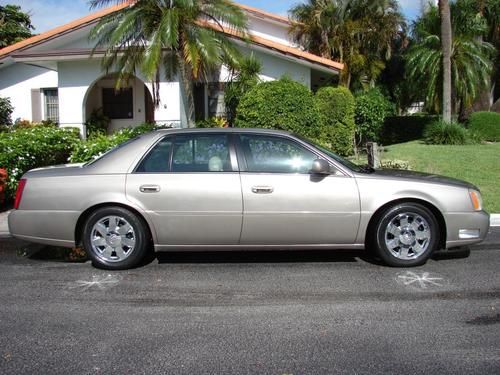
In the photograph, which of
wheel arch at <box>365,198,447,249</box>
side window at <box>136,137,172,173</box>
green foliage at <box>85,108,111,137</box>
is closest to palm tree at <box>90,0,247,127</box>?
green foliage at <box>85,108,111,137</box>

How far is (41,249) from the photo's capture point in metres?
7.17

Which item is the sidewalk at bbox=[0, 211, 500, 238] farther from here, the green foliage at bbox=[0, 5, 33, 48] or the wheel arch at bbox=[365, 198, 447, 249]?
the green foliage at bbox=[0, 5, 33, 48]

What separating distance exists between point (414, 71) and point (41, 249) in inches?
732

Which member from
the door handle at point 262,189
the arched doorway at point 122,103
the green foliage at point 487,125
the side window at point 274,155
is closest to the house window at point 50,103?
the arched doorway at point 122,103

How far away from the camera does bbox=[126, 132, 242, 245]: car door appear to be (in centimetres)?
573

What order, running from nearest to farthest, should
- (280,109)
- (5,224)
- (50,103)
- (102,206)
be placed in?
(102,206), (5,224), (280,109), (50,103)

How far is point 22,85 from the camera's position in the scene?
19281 millimetres

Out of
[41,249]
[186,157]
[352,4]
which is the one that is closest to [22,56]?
[41,249]

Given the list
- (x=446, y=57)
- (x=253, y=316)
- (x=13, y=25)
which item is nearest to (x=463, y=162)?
(x=446, y=57)

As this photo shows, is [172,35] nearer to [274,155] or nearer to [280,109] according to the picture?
[280,109]

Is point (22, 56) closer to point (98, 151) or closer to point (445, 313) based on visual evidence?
point (98, 151)

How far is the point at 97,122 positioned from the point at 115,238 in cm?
1242

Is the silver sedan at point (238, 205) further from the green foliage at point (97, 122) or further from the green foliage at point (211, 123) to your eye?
the green foliage at point (97, 122)

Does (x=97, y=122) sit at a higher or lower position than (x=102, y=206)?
higher
